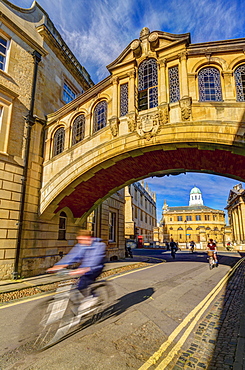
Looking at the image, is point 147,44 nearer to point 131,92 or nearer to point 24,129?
point 131,92

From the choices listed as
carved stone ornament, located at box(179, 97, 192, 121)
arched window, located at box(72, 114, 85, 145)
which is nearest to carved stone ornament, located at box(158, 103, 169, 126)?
carved stone ornament, located at box(179, 97, 192, 121)

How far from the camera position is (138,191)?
202 feet

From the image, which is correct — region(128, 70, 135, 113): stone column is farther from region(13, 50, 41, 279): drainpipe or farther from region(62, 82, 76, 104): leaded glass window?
region(62, 82, 76, 104): leaded glass window

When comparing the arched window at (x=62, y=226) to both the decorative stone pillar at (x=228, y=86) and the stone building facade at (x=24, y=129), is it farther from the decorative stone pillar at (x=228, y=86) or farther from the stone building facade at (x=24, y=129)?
the decorative stone pillar at (x=228, y=86)

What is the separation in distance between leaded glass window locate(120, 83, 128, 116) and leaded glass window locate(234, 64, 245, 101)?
16.7 feet

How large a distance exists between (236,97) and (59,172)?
9.24 metres

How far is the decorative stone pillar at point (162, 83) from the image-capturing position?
409 inches

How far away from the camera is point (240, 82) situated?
9.56 metres

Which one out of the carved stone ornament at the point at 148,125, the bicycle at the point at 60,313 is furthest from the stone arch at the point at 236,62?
the bicycle at the point at 60,313

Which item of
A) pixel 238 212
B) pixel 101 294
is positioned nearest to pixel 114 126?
pixel 101 294

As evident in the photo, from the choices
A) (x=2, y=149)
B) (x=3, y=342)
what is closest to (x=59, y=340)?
(x=3, y=342)

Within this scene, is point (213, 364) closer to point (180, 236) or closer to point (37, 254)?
point (37, 254)

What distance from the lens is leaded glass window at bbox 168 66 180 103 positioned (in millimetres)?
10391

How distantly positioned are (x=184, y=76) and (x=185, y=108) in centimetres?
164
